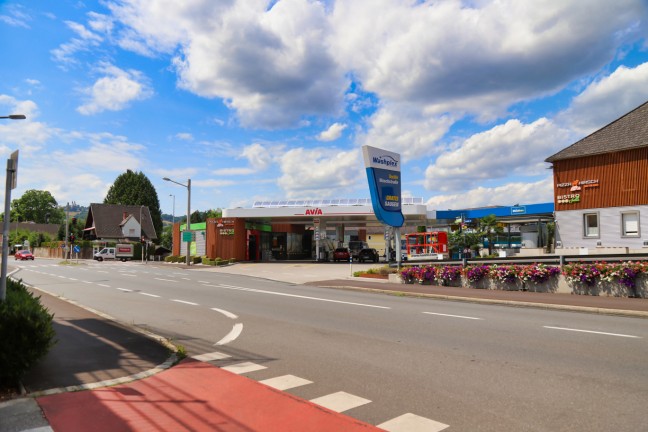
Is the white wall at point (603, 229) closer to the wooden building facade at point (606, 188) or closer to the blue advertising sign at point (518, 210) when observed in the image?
the wooden building facade at point (606, 188)

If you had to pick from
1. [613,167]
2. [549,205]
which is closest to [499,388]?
[613,167]

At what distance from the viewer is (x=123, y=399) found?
17.5ft

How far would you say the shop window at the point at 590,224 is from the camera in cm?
2685

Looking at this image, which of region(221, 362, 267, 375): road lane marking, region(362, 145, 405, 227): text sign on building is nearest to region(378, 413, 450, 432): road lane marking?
region(221, 362, 267, 375): road lane marking

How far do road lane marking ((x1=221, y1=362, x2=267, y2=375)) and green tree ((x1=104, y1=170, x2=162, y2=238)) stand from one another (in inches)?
3483

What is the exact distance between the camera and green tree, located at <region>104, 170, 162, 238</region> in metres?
90.0

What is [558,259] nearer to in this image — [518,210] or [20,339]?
[20,339]

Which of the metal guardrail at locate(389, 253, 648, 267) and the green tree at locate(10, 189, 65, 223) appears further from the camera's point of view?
the green tree at locate(10, 189, 65, 223)

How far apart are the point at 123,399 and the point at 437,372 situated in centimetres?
391

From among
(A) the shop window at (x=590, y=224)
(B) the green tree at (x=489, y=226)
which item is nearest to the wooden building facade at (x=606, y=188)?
(A) the shop window at (x=590, y=224)

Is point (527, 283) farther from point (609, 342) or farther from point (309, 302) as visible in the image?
point (609, 342)

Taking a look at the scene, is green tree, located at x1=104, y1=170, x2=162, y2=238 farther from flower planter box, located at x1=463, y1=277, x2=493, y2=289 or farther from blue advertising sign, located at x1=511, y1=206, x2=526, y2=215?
flower planter box, located at x1=463, y1=277, x2=493, y2=289

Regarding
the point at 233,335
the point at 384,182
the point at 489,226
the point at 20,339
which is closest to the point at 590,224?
the point at 489,226

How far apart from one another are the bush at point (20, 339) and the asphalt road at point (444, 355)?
2479mm
